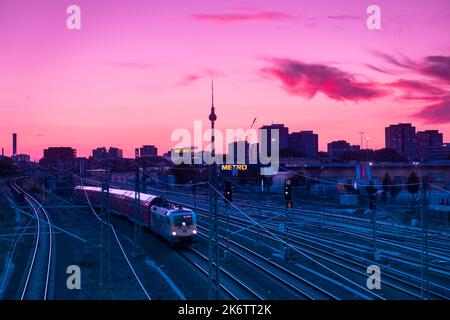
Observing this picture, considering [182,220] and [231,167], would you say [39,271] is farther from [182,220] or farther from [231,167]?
[231,167]

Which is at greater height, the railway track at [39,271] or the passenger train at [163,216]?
the passenger train at [163,216]

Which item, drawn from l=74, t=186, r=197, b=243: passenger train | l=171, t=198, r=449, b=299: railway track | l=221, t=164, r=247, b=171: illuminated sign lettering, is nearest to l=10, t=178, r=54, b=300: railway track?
l=74, t=186, r=197, b=243: passenger train

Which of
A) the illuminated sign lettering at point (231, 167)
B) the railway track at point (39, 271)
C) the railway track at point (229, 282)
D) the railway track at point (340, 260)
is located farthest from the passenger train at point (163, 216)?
the illuminated sign lettering at point (231, 167)

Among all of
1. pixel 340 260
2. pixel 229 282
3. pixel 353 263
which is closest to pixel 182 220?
pixel 229 282

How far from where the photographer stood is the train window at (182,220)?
24.7m

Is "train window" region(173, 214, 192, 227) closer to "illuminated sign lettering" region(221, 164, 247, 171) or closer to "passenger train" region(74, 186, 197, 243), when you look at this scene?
"passenger train" region(74, 186, 197, 243)

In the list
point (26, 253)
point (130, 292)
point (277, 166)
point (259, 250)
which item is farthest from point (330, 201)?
point (130, 292)

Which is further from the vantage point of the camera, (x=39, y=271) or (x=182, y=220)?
(x=182, y=220)

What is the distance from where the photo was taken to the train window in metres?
24.7

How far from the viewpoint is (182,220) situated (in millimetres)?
24781

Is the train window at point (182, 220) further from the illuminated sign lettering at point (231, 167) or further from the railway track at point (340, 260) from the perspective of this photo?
the illuminated sign lettering at point (231, 167)

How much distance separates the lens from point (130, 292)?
16.9 metres
